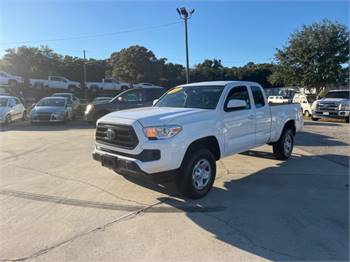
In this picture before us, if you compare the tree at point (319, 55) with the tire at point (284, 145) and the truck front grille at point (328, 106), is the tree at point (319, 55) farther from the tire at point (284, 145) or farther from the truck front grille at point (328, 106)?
the tire at point (284, 145)

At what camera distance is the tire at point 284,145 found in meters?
8.58

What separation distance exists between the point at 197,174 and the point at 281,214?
144 centimetres

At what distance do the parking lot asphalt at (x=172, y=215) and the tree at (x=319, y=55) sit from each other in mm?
22708

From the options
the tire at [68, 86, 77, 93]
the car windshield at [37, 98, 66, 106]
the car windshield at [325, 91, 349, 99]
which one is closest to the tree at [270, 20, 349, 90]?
the car windshield at [325, 91, 349, 99]

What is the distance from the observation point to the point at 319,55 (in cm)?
2889

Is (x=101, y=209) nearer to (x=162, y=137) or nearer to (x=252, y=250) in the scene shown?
(x=162, y=137)

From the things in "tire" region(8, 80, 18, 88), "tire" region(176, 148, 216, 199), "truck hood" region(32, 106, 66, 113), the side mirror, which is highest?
"tire" region(8, 80, 18, 88)

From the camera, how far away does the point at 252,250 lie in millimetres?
3953

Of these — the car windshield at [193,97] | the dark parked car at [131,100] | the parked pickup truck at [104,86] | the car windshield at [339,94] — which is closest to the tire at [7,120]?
the dark parked car at [131,100]

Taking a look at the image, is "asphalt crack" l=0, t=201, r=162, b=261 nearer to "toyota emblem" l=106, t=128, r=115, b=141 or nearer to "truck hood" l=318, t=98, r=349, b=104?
"toyota emblem" l=106, t=128, r=115, b=141

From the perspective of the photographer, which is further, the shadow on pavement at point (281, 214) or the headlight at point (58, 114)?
the headlight at point (58, 114)

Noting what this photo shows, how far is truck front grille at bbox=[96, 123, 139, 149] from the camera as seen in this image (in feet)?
17.5

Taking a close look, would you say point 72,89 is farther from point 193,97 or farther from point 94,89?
point 193,97

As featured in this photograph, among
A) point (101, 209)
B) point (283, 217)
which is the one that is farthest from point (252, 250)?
point (101, 209)
